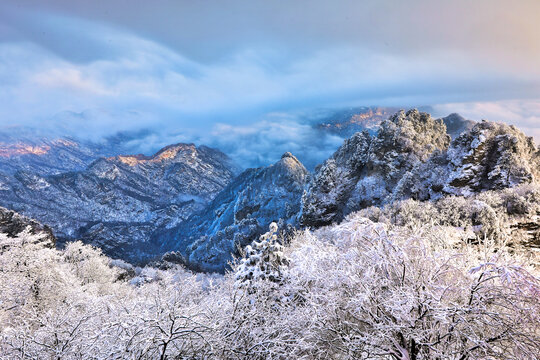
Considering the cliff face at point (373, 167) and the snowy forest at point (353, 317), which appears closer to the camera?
the snowy forest at point (353, 317)

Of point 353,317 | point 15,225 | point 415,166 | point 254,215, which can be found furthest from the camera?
point 254,215

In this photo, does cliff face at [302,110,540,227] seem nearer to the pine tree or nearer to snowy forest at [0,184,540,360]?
snowy forest at [0,184,540,360]

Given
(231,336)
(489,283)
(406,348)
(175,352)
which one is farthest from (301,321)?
(489,283)

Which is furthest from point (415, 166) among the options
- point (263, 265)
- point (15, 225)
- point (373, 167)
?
point (15, 225)

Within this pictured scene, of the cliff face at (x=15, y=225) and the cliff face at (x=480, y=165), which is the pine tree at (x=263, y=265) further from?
the cliff face at (x=480, y=165)

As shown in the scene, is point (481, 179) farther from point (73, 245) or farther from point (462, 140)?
point (73, 245)

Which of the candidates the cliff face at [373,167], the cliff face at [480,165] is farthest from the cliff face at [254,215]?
the cliff face at [480,165]

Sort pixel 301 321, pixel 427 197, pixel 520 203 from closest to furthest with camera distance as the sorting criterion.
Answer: pixel 301 321, pixel 520 203, pixel 427 197

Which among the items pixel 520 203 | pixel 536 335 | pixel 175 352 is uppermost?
pixel 536 335

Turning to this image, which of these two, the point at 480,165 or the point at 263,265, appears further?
the point at 480,165

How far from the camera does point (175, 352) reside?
678 centimetres

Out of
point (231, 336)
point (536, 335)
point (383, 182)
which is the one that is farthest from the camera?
point (383, 182)

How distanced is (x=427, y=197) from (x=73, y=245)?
192 ft

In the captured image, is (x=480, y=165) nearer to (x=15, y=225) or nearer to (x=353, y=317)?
(x=353, y=317)
